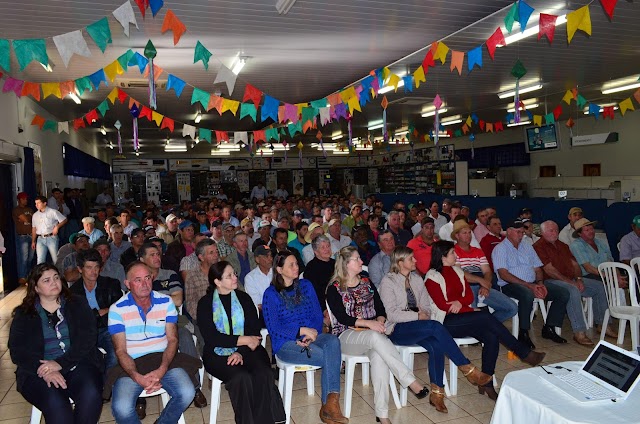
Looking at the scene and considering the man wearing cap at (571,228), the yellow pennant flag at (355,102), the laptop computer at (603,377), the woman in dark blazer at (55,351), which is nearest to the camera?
the laptop computer at (603,377)

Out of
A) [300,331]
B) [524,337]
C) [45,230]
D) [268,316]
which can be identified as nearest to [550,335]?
[524,337]

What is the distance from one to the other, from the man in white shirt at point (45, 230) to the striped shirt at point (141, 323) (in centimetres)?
596

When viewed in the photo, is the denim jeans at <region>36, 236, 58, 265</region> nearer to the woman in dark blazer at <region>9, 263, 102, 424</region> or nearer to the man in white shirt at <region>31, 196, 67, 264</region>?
the man in white shirt at <region>31, 196, 67, 264</region>

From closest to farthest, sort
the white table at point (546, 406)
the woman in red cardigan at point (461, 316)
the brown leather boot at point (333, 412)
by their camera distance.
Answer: the white table at point (546, 406)
the brown leather boot at point (333, 412)
the woman in red cardigan at point (461, 316)

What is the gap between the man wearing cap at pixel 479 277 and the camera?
16.6ft

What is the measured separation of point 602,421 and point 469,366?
1.89 meters

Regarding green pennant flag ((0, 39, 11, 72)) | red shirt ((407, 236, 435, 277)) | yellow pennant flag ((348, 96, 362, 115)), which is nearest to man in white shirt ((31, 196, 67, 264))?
green pennant flag ((0, 39, 11, 72))

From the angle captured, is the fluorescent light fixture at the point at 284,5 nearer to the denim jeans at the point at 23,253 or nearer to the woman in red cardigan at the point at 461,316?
the woman in red cardigan at the point at 461,316

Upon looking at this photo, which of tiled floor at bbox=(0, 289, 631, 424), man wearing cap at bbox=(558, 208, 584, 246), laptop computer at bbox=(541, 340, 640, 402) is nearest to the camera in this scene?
laptop computer at bbox=(541, 340, 640, 402)

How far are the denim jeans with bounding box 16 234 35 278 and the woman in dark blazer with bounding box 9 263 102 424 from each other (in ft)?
20.2

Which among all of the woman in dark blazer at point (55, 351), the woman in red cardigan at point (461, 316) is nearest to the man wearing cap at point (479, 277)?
the woman in red cardigan at point (461, 316)

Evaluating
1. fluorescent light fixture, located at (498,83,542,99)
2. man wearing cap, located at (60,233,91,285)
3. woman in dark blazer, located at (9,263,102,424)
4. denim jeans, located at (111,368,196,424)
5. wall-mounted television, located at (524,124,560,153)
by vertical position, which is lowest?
denim jeans, located at (111,368,196,424)

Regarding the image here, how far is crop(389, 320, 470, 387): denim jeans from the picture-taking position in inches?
159

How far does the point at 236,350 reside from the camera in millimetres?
3730
